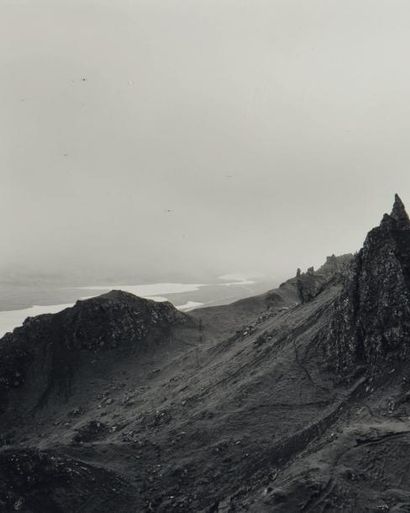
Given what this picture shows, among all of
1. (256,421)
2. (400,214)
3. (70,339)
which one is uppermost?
(400,214)

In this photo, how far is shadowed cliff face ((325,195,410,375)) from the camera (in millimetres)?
25609

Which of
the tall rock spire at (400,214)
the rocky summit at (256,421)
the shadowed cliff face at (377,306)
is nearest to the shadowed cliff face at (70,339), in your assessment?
the rocky summit at (256,421)

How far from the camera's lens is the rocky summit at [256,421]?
18891mm

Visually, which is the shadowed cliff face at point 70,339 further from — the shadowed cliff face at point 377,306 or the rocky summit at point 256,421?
the shadowed cliff face at point 377,306

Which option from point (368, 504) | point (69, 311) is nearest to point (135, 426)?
point (368, 504)

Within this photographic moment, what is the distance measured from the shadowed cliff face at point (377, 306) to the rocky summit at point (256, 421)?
83 mm

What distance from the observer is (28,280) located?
142 metres

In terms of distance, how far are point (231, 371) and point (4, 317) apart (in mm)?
66968

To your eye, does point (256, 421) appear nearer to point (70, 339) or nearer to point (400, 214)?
point (400, 214)

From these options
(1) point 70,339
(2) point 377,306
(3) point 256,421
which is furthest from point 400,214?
(1) point 70,339

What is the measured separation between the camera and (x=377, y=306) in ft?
90.2

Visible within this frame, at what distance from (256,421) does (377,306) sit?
10.6 m

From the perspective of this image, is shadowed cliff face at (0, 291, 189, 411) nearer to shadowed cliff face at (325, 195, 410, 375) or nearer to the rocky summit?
the rocky summit

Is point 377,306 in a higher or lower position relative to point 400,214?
lower
